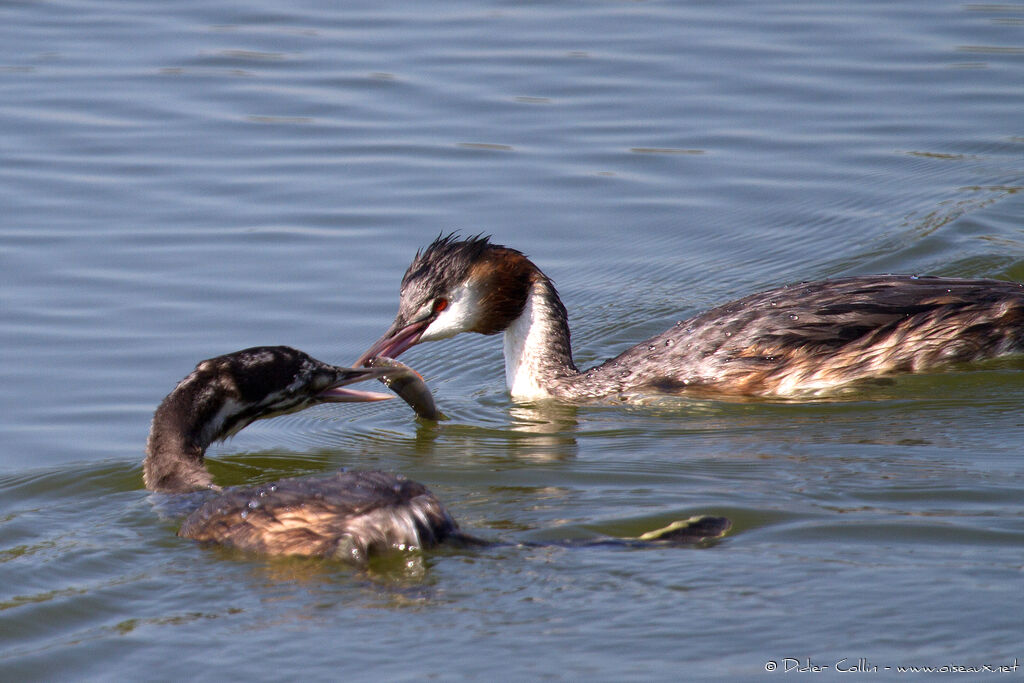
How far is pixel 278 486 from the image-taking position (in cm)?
622

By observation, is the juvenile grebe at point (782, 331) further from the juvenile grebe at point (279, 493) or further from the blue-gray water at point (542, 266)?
the juvenile grebe at point (279, 493)

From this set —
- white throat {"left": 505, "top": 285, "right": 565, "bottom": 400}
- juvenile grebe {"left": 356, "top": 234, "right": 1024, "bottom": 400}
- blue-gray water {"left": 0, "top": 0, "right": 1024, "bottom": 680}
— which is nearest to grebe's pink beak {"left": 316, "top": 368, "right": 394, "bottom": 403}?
blue-gray water {"left": 0, "top": 0, "right": 1024, "bottom": 680}

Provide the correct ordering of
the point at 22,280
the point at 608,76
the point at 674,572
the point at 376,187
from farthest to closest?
the point at 608,76
the point at 376,187
the point at 22,280
the point at 674,572

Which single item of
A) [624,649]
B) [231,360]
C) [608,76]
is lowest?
[624,649]

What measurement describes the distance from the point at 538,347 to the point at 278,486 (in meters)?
3.40

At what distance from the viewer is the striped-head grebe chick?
585 cm

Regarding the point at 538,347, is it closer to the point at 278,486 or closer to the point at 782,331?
the point at 782,331

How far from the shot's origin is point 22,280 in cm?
1052

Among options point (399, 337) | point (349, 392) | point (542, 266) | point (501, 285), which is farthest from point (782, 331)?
point (349, 392)

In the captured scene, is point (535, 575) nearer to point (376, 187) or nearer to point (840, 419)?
point (840, 419)

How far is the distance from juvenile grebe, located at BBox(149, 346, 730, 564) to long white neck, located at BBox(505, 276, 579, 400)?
206 centimetres

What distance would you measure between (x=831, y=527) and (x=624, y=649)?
1369mm

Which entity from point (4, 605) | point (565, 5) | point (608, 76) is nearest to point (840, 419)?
point (4, 605)

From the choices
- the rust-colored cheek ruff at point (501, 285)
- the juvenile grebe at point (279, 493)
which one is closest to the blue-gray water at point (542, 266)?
the juvenile grebe at point (279, 493)
